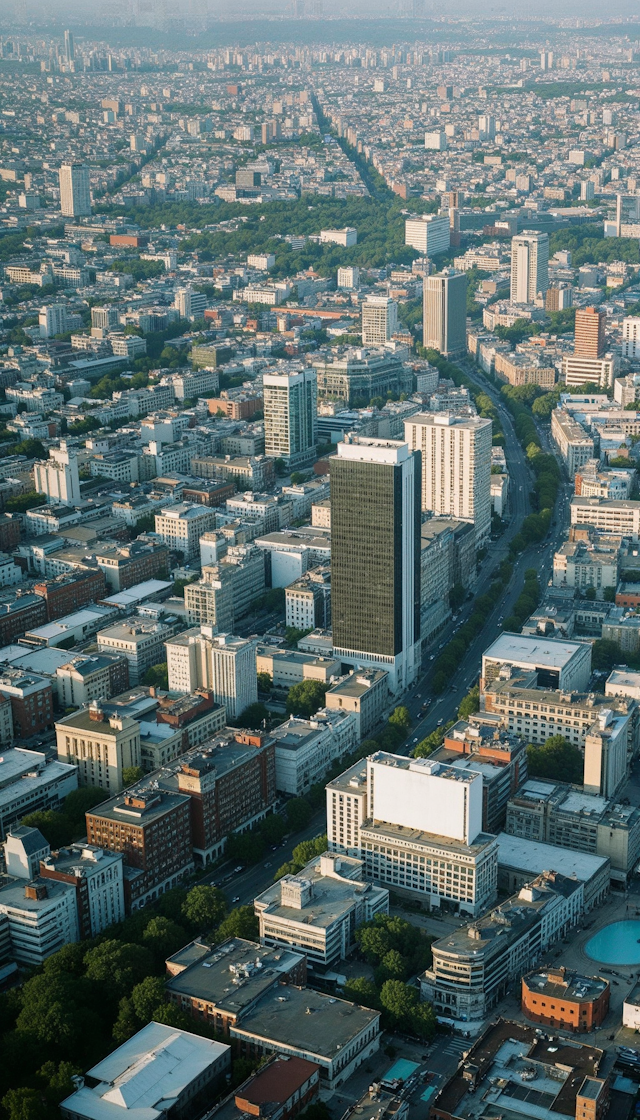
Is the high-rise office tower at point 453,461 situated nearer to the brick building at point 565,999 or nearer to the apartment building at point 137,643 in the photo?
the apartment building at point 137,643

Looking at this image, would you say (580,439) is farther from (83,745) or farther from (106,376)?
(83,745)

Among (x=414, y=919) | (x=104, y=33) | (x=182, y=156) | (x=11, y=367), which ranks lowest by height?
(x=414, y=919)

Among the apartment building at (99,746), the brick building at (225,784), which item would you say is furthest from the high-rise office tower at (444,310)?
the brick building at (225,784)

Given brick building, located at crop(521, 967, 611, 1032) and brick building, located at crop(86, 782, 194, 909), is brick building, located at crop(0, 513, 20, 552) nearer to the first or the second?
brick building, located at crop(86, 782, 194, 909)

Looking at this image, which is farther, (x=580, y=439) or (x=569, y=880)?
(x=580, y=439)

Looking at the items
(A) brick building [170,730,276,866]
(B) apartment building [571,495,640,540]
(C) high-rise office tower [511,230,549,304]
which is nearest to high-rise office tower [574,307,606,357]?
(C) high-rise office tower [511,230,549,304]

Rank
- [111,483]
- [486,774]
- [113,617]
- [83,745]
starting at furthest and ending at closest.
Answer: [111,483], [113,617], [83,745], [486,774]

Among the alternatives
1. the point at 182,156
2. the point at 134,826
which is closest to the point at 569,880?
the point at 134,826
